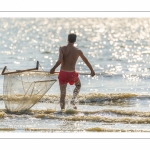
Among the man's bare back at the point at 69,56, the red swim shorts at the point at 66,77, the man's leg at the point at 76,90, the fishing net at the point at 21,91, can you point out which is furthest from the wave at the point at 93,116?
the man's bare back at the point at 69,56

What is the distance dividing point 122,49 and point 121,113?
16834mm

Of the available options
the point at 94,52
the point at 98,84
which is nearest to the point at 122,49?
the point at 94,52

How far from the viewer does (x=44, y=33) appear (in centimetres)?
3812

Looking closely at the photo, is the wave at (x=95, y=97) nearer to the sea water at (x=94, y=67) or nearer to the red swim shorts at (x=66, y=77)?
the sea water at (x=94, y=67)

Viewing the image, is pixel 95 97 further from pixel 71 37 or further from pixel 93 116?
pixel 71 37

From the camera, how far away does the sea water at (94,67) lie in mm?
11242

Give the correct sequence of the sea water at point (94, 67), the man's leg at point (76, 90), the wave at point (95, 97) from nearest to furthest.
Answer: the sea water at point (94, 67) → the man's leg at point (76, 90) → the wave at point (95, 97)

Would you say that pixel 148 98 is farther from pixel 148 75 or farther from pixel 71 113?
pixel 148 75

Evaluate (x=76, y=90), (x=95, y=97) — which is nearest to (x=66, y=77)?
(x=76, y=90)

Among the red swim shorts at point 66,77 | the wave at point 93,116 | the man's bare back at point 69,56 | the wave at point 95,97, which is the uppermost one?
the man's bare back at point 69,56

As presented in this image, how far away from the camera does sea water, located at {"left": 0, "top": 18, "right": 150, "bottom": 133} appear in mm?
11242

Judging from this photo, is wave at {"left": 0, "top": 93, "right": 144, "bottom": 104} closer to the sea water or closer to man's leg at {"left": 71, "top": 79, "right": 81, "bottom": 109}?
the sea water

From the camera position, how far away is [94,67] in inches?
846
